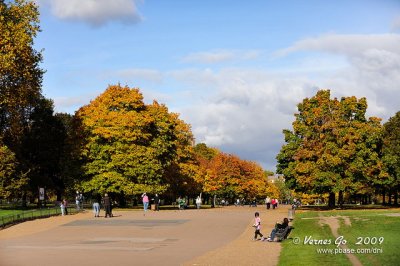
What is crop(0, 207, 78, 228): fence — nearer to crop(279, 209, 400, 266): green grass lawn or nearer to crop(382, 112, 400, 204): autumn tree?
crop(279, 209, 400, 266): green grass lawn

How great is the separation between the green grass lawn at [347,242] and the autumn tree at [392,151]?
27.3 metres

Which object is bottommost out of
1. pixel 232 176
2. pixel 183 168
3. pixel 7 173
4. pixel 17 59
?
pixel 7 173

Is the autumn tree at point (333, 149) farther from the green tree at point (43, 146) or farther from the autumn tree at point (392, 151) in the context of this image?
the green tree at point (43, 146)

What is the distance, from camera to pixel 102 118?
205 ft

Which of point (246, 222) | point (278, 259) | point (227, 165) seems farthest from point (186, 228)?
point (227, 165)

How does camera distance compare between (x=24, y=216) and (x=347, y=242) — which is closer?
(x=347, y=242)

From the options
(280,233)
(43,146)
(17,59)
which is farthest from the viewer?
(43,146)

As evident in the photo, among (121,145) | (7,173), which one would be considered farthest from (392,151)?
(7,173)

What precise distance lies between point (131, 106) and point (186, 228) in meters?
33.6

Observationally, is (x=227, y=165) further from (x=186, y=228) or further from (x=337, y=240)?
(x=337, y=240)

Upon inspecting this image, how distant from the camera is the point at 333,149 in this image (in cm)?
5916

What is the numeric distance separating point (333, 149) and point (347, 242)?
3551cm

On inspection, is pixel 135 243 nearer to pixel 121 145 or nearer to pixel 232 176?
pixel 121 145

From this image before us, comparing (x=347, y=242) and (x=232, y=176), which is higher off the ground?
(x=232, y=176)
